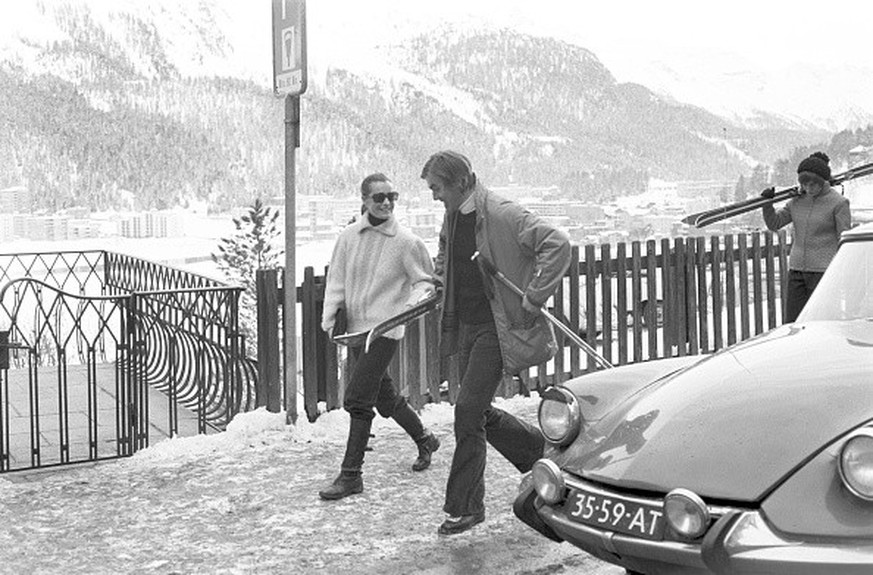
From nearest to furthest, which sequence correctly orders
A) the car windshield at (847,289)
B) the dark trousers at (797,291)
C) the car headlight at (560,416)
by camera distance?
the car headlight at (560,416), the car windshield at (847,289), the dark trousers at (797,291)

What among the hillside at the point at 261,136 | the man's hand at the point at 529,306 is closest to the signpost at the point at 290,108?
the man's hand at the point at 529,306

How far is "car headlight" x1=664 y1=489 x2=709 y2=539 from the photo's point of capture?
3.25m

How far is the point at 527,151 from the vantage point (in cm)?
17588

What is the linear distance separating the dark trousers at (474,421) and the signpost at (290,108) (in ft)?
7.87

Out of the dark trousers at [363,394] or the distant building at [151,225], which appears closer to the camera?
the dark trousers at [363,394]

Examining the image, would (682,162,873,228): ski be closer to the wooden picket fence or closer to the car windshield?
the car windshield

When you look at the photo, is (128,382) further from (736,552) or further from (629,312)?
(736,552)

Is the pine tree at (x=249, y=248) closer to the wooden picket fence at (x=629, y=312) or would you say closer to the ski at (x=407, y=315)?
the wooden picket fence at (x=629, y=312)

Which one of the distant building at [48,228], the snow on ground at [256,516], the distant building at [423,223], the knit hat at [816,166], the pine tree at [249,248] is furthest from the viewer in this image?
the distant building at [48,228]

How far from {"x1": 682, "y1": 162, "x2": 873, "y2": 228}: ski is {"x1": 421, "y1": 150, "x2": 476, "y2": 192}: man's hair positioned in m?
1.23

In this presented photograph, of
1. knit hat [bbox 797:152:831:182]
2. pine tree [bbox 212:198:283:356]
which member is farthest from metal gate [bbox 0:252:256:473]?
pine tree [bbox 212:198:283:356]

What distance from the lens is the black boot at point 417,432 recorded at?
6793mm

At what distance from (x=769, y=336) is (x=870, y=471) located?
135cm

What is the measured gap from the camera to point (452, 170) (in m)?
5.60
